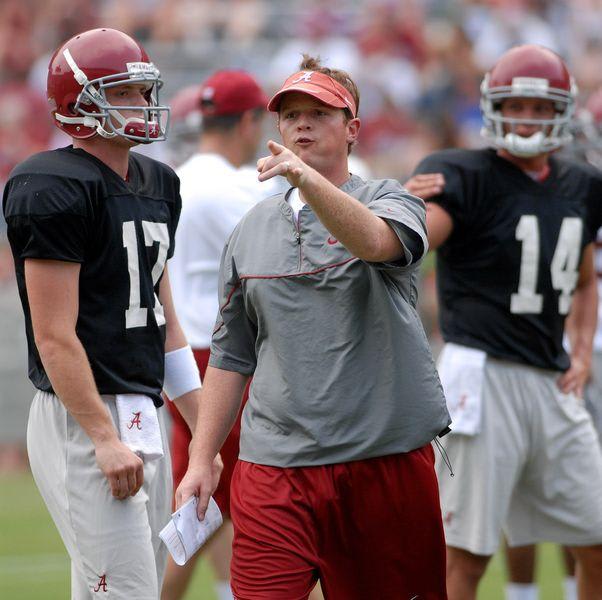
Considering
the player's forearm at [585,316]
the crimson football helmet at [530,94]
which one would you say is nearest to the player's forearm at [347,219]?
the crimson football helmet at [530,94]

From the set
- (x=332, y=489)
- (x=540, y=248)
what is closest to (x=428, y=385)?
(x=332, y=489)

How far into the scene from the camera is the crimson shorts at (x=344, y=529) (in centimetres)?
364

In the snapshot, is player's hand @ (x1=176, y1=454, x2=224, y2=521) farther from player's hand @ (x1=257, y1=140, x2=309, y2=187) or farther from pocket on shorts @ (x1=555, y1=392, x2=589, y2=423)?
pocket on shorts @ (x1=555, y1=392, x2=589, y2=423)

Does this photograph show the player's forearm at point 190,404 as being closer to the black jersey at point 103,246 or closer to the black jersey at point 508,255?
the black jersey at point 103,246

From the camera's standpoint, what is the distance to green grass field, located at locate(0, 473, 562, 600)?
22.1ft

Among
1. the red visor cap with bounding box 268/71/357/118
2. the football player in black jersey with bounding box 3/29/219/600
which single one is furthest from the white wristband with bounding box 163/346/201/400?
the red visor cap with bounding box 268/71/357/118

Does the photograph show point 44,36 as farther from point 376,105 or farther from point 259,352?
point 259,352

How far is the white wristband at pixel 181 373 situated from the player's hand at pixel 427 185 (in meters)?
1.24

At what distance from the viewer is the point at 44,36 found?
1438 centimetres

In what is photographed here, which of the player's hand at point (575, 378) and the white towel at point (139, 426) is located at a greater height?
the white towel at point (139, 426)

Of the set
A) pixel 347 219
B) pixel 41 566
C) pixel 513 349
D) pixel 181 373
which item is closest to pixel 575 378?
pixel 513 349

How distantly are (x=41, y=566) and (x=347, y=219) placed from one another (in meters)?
4.69

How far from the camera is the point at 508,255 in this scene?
500 centimetres

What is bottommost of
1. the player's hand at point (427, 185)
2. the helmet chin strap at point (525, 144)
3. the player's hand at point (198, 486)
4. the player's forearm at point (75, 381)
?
the player's hand at point (198, 486)
